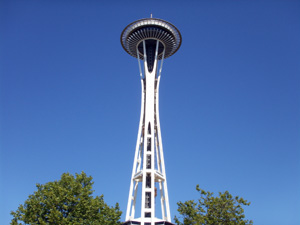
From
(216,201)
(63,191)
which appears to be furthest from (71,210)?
(216,201)

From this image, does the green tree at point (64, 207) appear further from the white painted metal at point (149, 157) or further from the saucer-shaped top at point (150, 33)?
the saucer-shaped top at point (150, 33)

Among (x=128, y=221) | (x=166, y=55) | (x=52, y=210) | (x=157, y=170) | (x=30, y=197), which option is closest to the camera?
(x=52, y=210)

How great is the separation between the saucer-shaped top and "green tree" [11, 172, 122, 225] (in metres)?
35.6

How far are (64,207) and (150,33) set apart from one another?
4042 centimetres

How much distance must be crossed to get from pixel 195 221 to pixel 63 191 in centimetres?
1838

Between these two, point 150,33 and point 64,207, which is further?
point 150,33

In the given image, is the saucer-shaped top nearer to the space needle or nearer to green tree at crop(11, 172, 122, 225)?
the space needle

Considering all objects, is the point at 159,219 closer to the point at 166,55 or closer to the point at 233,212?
the point at 233,212

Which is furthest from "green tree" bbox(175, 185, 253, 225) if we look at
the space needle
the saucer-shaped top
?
the saucer-shaped top

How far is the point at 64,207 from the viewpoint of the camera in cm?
3825

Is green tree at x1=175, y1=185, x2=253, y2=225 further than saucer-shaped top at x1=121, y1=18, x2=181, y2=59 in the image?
No

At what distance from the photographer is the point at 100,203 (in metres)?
41.7

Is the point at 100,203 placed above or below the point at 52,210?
above

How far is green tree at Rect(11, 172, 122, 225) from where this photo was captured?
37.6 meters
